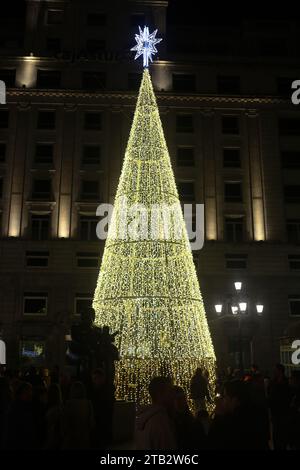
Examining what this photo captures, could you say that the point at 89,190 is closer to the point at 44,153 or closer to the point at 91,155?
the point at 91,155

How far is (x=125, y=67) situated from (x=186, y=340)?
23.1 m

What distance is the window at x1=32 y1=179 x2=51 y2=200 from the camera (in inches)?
1193

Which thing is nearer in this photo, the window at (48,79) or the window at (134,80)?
Result: the window at (134,80)

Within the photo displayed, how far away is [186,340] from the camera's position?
14789 mm

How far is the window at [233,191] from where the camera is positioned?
1223 inches

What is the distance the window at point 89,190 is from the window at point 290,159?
40.4 feet

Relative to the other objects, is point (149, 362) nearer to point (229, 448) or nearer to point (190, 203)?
Result: point (229, 448)

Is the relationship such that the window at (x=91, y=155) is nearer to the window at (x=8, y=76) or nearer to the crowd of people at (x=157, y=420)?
the window at (x=8, y=76)

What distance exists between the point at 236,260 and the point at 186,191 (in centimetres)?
544

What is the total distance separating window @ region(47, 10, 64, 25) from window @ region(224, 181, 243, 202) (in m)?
16.4

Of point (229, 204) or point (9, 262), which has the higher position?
point (229, 204)

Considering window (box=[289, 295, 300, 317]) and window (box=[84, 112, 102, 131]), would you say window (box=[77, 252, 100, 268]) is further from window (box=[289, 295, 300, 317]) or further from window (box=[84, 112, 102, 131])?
window (box=[289, 295, 300, 317])

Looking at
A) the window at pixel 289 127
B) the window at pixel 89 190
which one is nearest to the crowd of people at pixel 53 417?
the window at pixel 89 190
